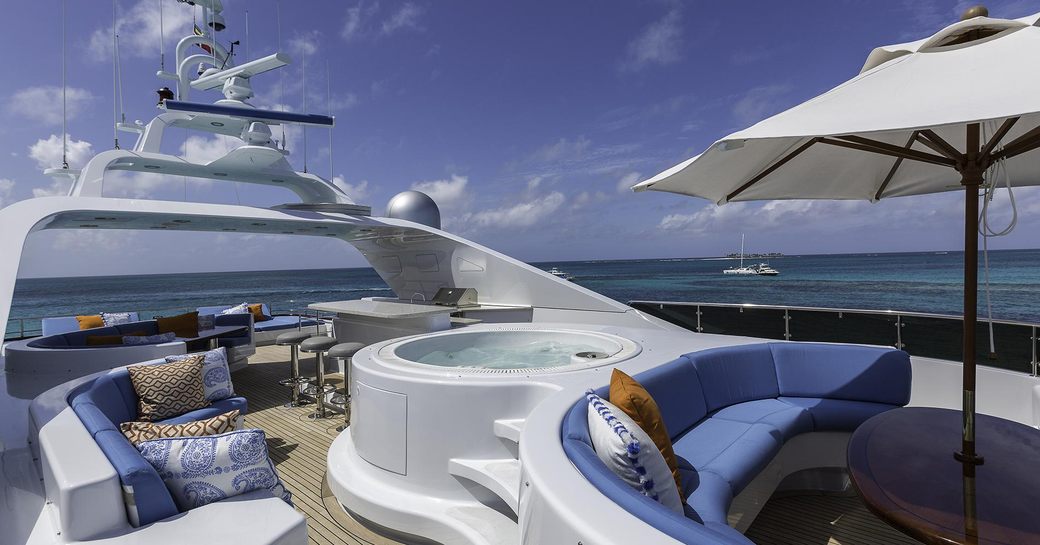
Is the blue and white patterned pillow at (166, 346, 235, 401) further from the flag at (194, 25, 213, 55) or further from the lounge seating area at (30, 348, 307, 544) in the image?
the flag at (194, 25, 213, 55)

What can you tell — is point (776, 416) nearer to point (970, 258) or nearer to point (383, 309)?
point (970, 258)

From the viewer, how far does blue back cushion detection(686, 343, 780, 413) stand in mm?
3025

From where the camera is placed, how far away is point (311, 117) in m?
7.60

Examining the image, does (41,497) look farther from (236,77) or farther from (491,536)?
(236,77)

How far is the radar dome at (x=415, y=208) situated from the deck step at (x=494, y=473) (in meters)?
5.58

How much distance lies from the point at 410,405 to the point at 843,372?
9.08 ft

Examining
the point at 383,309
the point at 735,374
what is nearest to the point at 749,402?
the point at 735,374

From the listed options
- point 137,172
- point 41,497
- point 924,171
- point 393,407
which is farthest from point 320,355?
point 924,171

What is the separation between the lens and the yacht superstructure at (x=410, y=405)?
5.13ft

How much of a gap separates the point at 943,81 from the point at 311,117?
787 cm

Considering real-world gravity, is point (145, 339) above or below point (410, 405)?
above

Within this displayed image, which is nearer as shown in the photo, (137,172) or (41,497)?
(41,497)

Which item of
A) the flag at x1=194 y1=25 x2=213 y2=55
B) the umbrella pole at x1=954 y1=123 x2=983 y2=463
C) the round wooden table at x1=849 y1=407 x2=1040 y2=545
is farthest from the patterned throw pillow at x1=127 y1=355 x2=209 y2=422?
the flag at x1=194 y1=25 x2=213 y2=55

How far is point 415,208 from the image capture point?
785cm
